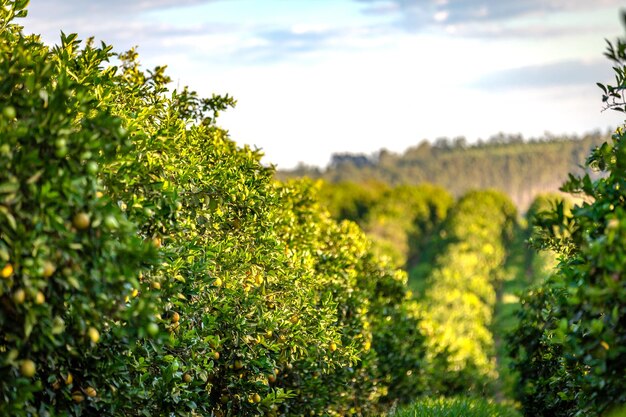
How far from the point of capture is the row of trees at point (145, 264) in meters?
4.81

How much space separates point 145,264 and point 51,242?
0.80 meters

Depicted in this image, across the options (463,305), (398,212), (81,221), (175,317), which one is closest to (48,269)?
(81,221)

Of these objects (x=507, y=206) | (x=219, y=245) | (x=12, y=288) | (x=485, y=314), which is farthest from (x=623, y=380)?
(x=507, y=206)

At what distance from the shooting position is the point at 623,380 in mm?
5094

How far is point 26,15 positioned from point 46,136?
248cm

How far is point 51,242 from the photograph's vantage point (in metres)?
4.72

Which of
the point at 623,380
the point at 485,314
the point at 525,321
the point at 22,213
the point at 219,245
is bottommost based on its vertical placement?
the point at 485,314

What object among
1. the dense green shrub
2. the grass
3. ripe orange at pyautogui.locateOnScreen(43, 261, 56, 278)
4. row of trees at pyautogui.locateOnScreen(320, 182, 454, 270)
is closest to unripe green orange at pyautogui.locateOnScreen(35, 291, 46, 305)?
ripe orange at pyautogui.locateOnScreen(43, 261, 56, 278)

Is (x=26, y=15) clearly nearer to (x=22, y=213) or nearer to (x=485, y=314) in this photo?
(x=22, y=213)

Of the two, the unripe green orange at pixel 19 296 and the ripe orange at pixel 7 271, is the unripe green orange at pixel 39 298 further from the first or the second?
the ripe orange at pixel 7 271

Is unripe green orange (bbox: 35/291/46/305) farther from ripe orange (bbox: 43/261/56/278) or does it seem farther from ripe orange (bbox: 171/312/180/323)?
ripe orange (bbox: 171/312/180/323)

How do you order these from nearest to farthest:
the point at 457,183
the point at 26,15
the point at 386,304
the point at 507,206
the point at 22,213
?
the point at 22,213 → the point at 26,15 → the point at 386,304 → the point at 507,206 → the point at 457,183

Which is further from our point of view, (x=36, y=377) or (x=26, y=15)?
Result: (x=26, y=15)

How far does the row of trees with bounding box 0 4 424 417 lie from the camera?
4.81m
